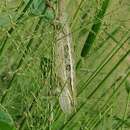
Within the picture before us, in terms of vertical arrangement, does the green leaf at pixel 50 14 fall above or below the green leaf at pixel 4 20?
above

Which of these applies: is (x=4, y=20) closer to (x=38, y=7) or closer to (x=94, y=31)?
(x=38, y=7)

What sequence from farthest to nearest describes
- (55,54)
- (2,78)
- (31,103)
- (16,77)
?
(2,78) → (16,77) → (31,103) → (55,54)

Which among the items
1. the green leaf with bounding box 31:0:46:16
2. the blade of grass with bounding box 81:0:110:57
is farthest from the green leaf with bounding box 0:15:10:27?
the blade of grass with bounding box 81:0:110:57

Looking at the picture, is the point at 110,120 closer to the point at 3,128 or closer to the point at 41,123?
the point at 41,123

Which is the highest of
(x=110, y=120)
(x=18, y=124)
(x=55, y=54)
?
(x=55, y=54)

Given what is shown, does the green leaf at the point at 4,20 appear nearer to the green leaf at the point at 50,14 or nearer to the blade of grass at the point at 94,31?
the green leaf at the point at 50,14

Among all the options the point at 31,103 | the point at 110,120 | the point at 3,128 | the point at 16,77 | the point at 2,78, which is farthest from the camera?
the point at 2,78

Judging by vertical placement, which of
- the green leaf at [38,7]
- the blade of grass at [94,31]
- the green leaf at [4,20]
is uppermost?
the green leaf at [38,7]

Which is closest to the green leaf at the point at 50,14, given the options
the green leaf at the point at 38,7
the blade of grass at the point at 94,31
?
the green leaf at the point at 38,7

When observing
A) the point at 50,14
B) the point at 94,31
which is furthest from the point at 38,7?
the point at 94,31

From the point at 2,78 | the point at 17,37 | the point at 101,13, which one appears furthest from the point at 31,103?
the point at 2,78

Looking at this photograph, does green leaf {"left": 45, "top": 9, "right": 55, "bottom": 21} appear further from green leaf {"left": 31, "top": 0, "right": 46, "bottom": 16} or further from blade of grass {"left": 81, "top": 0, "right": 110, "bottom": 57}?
blade of grass {"left": 81, "top": 0, "right": 110, "bottom": 57}
